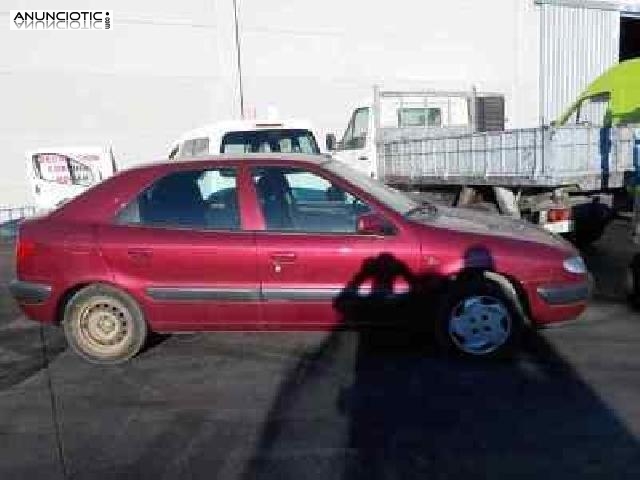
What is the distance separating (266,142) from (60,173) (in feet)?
16.6

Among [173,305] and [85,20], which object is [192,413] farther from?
[85,20]

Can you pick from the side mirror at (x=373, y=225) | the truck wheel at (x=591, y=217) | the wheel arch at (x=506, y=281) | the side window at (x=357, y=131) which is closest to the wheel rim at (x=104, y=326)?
the side mirror at (x=373, y=225)

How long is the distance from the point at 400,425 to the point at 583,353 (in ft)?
6.13

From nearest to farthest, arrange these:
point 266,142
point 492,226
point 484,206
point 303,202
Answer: point 303,202, point 492,226, point 484,206, point 266,142

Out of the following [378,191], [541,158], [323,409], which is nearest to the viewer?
[323,409]

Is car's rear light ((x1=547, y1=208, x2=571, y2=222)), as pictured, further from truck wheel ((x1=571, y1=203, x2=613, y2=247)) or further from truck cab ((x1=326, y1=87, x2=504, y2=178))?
truck cab ((x1=326, y1=87, x2=504, y2=178))

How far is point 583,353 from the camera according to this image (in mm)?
5223

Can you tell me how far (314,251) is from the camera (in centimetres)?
498

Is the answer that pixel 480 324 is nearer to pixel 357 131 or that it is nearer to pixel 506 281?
pixel 506 281

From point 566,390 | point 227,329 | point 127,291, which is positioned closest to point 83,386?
point 127,291

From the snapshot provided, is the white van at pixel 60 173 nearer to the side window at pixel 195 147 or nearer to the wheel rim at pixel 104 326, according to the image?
the side window at pixel 195 147

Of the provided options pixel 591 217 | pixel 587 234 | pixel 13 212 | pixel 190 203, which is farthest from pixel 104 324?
pixel 13 212

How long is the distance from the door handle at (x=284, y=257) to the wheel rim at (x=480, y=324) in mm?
1182

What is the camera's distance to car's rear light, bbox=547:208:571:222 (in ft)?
25.0
